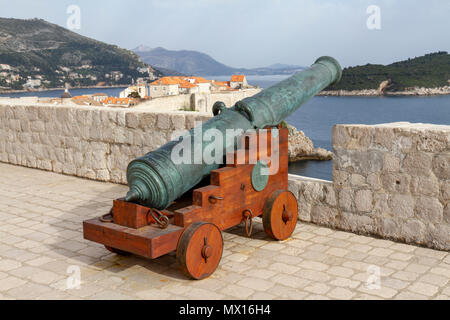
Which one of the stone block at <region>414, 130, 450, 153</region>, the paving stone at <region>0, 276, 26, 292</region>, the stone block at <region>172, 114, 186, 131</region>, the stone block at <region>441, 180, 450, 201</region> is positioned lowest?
the paving stone at <region>0, 276, 26, 292</region>

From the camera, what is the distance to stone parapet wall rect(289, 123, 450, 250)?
13.0 feet

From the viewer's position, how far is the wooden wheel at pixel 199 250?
10.6ft

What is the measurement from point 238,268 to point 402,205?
1.53 metres

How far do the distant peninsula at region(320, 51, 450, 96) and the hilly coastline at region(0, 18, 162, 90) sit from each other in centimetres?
6309

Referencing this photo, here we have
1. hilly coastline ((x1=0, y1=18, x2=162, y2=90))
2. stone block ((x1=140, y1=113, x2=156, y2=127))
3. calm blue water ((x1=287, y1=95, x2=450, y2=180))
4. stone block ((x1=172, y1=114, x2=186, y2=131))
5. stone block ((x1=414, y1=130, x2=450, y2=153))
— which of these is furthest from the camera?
hilly coastline ((x1=0, y1=18, x2=162, y2=90))

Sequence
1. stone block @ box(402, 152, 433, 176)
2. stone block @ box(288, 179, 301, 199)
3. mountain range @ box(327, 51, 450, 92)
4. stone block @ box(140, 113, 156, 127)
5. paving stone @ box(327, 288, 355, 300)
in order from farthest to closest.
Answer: mountain range @ box(327, 51, 450, 92) < stone block @ box(140, 113, 156, 127) < stone block @ box(288, 179, 301, 199) < stone block @ box(402, 152, 433, 176) < paving stone @ box(327, 288, 355, 300)

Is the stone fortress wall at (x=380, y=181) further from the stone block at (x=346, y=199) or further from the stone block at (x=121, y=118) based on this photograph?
the stone block at (x=121, y=118)

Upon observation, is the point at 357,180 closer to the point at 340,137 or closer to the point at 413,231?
the point at 340,137

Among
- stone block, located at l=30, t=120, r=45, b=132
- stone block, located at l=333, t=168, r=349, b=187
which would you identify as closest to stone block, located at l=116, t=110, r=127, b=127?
stone block, located at l=30, t=120, r=45, b=132

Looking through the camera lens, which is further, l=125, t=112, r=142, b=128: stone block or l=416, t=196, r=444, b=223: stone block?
l=125, t=112, r=142, b=128: stone block

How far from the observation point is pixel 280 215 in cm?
407

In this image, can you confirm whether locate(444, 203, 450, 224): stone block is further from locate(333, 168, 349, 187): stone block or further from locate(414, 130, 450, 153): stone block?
locate(333, 168, 349, 187): stone block

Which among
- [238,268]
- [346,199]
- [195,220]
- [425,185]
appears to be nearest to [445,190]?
[425,185]

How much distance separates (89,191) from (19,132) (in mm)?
2278
